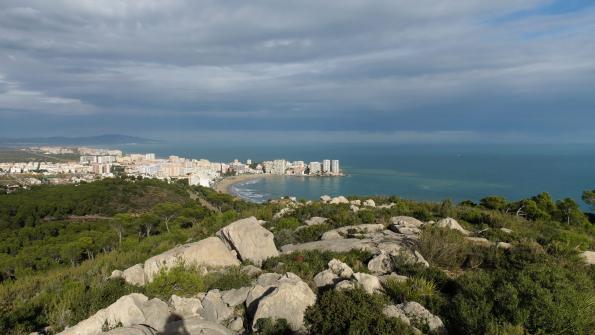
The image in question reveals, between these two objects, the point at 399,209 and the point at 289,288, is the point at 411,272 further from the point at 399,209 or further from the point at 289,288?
the point at 399,209

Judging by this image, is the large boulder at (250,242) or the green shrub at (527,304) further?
the large boulder at (250,242)

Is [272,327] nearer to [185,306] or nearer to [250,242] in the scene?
[185,306]

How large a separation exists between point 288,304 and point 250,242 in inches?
122

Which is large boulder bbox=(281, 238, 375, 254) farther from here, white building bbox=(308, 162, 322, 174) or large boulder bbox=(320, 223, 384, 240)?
white building bbox=(308, 162, 322, 174)

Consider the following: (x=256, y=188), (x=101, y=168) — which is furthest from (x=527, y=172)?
(x=101, y=168)

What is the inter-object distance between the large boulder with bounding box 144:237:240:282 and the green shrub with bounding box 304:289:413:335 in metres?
2.87

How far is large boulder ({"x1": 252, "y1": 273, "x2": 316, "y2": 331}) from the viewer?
480 centimetres

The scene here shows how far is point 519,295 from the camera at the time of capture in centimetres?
454

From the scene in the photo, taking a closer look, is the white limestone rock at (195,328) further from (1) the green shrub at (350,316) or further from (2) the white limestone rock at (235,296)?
(1) the green shrub at (350,316)

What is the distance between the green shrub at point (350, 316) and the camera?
167 inches

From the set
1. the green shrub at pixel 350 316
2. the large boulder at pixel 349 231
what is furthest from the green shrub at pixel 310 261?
the large boulder at pixel 349 231

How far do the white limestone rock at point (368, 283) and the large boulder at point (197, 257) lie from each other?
293 cm

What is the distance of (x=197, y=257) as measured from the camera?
280 inches

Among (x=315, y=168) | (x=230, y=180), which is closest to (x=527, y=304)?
(x=230, y=180)
